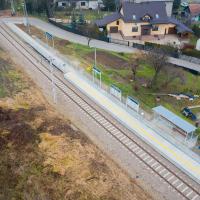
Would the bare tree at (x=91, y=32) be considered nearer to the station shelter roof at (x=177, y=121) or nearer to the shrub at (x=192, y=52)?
the shrub at (x=192, y=52)

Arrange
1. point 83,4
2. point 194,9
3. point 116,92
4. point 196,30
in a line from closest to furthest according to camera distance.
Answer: point 116,92 → point 196,30 → point 194,9 → point 83,4

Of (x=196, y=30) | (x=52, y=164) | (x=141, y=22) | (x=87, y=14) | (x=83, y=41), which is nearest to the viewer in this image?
(x=52, y=164)

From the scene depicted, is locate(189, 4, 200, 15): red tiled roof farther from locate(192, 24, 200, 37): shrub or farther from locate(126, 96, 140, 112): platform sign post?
locate(126, 96, 140, 112): platform sign post

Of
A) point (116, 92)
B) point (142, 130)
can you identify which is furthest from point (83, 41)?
point (142, 130)

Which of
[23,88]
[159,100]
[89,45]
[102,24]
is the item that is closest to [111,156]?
[159,100]

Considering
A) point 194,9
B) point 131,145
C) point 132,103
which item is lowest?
point 131,145

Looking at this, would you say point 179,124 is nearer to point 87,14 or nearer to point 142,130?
point 142,130
